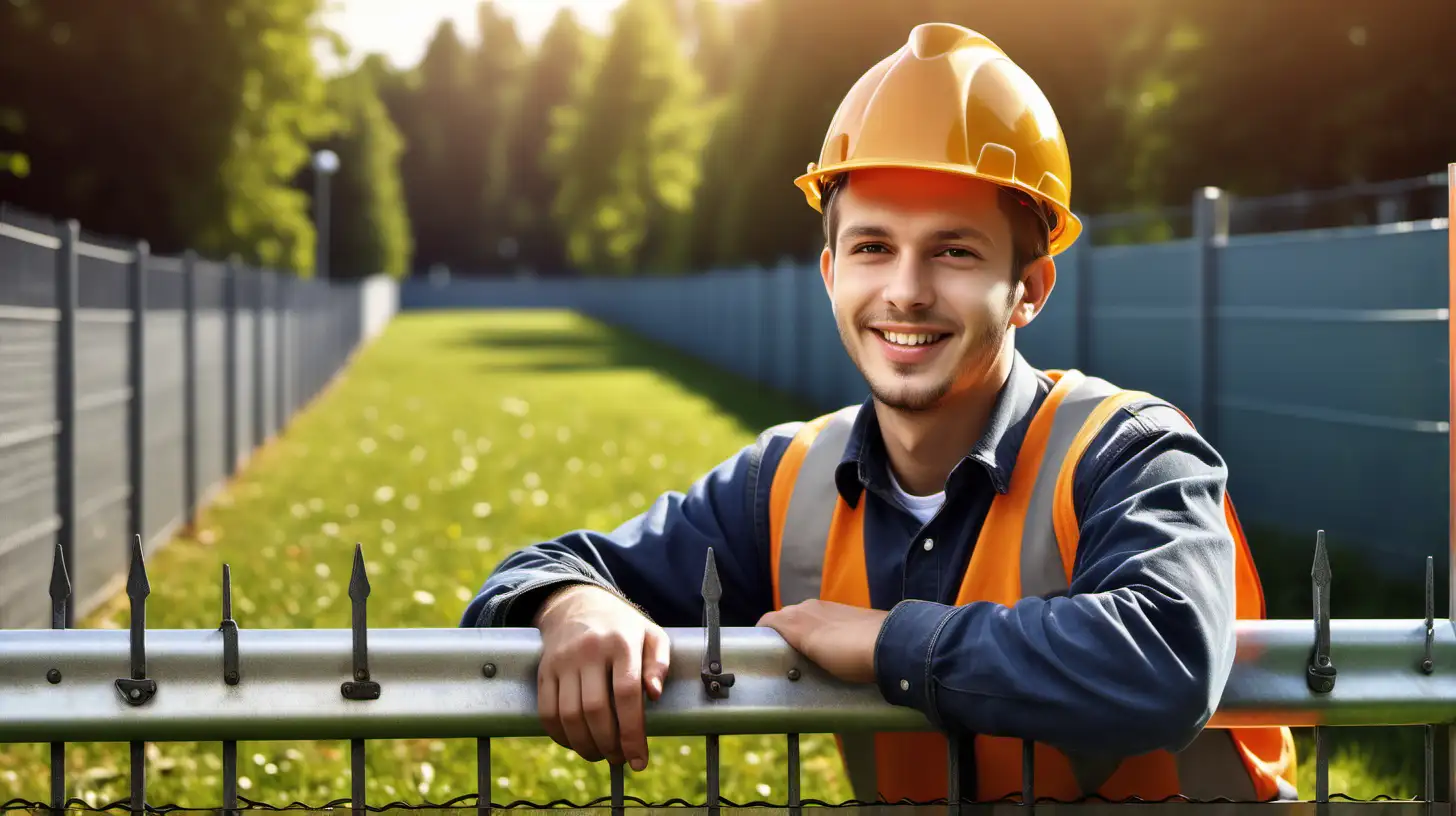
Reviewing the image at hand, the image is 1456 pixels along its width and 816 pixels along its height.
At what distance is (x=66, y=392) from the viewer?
8.12m

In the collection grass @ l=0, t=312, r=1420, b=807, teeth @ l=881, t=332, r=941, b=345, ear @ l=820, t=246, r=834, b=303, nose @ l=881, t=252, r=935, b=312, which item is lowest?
grass @ l=0, t=312, r=1420, b=807

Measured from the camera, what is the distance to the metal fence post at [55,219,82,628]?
8070 millimetres

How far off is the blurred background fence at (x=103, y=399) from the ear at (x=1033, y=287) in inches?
201

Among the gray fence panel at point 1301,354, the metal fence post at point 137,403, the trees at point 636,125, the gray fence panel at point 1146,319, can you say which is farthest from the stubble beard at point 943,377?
the trees at point 636,125

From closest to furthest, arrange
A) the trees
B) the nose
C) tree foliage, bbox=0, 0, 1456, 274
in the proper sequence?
the nose, tree foliage, bbox=0, 0, 1456, 274, the trees

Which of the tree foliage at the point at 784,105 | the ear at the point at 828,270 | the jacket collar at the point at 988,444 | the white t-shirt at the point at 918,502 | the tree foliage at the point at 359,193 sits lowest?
the white t-shirt at the point at 918,502

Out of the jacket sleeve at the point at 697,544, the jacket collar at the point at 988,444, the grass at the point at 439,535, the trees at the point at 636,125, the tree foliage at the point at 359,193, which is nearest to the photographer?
Answer: the jacket collar at the point at 988,444

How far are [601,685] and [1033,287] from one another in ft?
3.67

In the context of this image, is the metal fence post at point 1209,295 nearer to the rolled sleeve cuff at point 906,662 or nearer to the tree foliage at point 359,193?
the rolled sleeve cuff at point 906,662

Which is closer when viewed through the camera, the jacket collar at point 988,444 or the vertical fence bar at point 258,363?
the jacket collar at point 988,444

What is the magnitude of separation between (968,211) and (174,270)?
9994 mm

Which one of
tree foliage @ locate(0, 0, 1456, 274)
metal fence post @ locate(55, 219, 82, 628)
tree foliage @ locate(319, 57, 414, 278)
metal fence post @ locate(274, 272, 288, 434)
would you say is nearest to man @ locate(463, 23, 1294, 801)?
metal fence post @ locate(55, 219, 82, 628)

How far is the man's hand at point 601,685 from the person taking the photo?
2182 millimetres

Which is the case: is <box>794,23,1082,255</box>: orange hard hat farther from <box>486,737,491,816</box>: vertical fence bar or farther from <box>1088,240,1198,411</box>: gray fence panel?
<box>1088,240,1198,411</box>: gray fence panel
